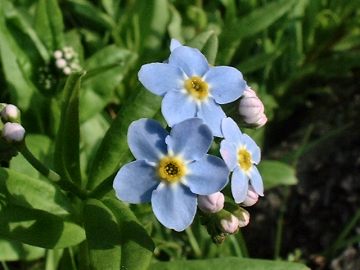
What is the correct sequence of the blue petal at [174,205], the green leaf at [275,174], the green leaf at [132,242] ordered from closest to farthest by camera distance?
1. the blue petal at [174,205]
2. the green leaf at [132,242]
3. the green leaf at [275,174]

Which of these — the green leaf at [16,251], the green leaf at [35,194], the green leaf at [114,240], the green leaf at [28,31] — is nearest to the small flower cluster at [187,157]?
the green leaf at [114,240]

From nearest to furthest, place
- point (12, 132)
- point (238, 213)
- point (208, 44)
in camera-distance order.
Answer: point (12, 132), point (238, 213), point (208, 44)

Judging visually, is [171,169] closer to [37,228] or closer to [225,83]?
[225,83]

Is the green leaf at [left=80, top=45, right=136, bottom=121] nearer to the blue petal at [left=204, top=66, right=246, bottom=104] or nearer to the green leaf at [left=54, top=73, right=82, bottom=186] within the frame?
the green leaf at [left=54, top=73, right=82, bottom=186]

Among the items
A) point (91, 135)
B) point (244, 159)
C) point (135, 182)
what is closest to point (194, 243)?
point (91, 135)

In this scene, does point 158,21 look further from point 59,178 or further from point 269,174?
point 59,178

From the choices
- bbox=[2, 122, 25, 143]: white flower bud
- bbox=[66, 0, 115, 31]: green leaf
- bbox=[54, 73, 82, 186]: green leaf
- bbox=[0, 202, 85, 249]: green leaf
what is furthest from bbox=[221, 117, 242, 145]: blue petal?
bbox=[66, 0, 115, 31]: green leaf

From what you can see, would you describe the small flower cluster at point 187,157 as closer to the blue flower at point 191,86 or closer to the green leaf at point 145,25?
the blue flower at point 191,86
